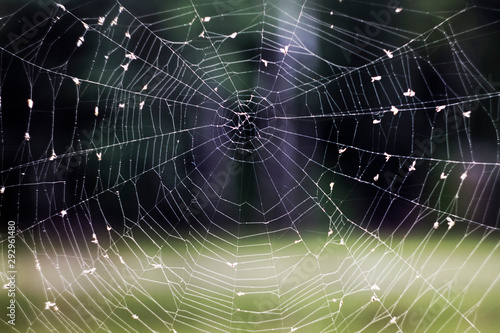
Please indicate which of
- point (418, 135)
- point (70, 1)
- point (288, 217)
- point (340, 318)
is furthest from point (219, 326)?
point (70, 1)

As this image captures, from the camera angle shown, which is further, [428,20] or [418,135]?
[428,20]

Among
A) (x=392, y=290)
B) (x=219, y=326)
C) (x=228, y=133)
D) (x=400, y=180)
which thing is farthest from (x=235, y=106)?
(x=400, y=180)

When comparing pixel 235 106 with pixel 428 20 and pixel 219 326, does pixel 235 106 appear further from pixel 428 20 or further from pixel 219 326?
pixel 428 20

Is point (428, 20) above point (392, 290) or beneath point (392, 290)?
above

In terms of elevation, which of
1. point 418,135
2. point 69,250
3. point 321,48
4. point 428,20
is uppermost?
point 428,20

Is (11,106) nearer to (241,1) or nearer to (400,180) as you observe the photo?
(241,1)

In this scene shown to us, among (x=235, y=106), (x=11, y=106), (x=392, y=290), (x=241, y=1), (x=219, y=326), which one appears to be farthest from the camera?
(x=241, y=1)

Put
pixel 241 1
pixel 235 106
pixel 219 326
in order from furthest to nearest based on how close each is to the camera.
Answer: pixel 241 1 → pixel 235 106 → pixel 219 326
